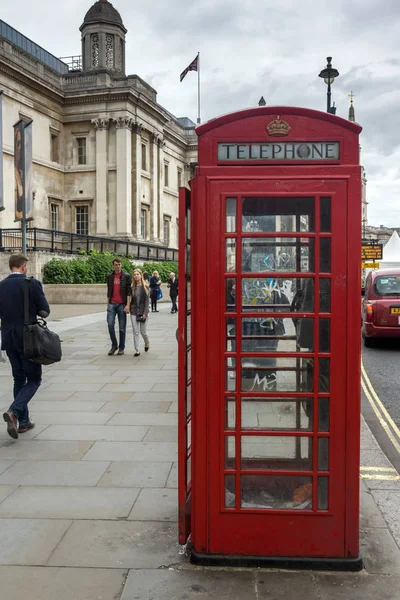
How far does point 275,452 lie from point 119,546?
1094 millimetres

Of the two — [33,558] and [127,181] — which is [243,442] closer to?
[33,558]

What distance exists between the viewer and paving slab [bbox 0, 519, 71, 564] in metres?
3.41

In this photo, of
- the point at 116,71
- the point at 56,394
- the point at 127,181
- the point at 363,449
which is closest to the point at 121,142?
the point at 127,181

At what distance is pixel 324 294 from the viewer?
324cm

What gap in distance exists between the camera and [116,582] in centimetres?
314

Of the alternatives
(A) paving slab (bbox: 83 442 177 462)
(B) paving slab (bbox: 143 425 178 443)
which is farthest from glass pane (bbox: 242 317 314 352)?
(B) paving slab (bbox: 143 425 178 443)

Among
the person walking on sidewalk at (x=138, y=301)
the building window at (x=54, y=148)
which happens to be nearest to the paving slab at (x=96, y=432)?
the person walking on sidewalk at (x=138, y=301)

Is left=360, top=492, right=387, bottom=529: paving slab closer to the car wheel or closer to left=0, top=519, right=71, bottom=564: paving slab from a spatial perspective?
left=0, top=519, right=71, bottom=564: paving slab

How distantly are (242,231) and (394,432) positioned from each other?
427 centimetres

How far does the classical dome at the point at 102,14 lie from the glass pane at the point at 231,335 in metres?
49.7

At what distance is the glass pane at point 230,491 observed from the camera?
3.38m

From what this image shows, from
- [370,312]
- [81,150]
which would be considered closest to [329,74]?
[370,312]

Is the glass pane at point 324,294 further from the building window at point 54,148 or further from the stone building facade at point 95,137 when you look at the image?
the building window at point 54,148

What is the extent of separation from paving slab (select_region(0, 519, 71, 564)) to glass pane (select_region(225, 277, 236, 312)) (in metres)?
1.78
